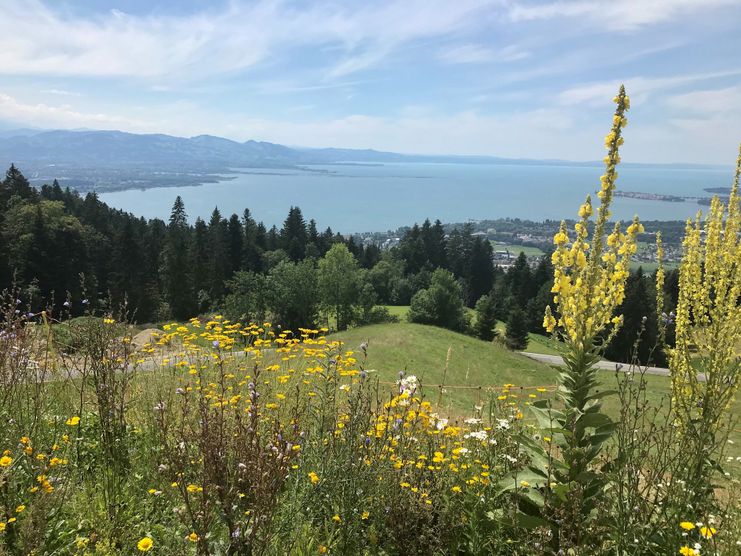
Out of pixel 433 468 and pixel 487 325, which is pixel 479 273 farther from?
pixel 433 468

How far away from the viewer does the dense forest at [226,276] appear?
45.4m

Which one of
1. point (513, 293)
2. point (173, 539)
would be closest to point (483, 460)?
point (173, 539)

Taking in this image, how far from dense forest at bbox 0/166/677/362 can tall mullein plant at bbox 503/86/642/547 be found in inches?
1436

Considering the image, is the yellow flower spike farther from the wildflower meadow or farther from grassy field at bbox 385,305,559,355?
grassy field at bbox 385,305,559,355

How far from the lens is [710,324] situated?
4.32 metres

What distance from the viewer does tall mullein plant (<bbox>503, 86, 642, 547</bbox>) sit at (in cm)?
310

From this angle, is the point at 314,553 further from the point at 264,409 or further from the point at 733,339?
the point at 733,339

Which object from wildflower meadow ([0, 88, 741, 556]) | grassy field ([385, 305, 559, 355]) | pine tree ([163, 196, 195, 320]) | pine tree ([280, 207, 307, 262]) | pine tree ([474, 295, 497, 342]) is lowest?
grassy field ([385, 305, 559, 355])

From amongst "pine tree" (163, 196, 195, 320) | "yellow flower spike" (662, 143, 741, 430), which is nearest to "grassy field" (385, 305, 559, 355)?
"pine tree" (163, 196, 195, 320)

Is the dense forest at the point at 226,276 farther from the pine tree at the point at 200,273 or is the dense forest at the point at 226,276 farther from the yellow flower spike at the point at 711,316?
the yellow flower spike at the point at 711,316

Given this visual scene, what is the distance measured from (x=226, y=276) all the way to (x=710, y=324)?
202ft

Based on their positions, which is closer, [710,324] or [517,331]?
[710,324]

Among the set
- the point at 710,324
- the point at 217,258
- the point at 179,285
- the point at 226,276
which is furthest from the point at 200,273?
the point at 710,324

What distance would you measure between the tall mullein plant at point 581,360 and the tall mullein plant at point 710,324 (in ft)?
3.14
